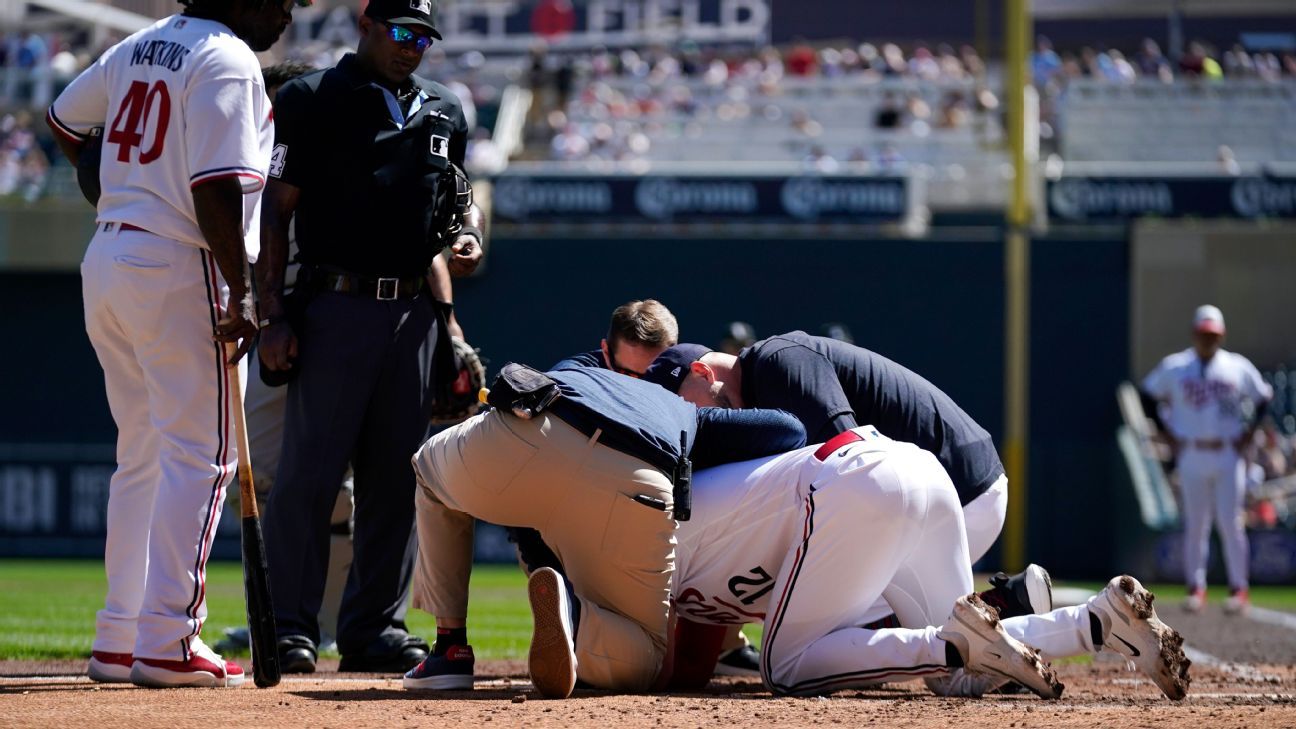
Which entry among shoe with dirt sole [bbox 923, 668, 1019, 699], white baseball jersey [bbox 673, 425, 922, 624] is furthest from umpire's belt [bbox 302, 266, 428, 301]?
shoe with dirt sole [bbox 923, 668, 1019, 699]

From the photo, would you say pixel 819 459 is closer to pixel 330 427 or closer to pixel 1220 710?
pixel 1220 710

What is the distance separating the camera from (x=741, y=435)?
501 centimetres

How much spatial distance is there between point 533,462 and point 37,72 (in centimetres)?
1978

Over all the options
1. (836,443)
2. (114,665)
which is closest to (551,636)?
(836,443)

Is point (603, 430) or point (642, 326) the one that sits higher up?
point (642, 326)

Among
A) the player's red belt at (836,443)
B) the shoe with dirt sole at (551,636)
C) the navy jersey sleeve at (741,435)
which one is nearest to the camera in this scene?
the shoe with dirt sole at (551,636)

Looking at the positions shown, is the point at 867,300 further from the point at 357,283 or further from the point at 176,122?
the point at 176,122

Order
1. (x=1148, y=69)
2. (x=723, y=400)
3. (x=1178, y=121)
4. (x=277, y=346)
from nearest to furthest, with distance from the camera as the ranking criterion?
(x=723, y=400) → (x=277, y=346) → (x=1178, y=121) → (x=1148, y=69)

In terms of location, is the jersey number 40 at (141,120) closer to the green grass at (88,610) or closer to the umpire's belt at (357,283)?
the umpire's belt at (357,283)

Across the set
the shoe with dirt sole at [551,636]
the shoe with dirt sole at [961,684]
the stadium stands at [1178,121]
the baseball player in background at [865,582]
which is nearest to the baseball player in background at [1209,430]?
the shoe with dirt sole at [961,684]

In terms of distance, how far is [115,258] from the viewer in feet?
15.4

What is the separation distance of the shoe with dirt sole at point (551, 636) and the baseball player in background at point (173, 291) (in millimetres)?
983

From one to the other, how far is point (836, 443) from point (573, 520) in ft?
2.71

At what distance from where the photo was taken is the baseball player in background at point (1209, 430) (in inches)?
467
